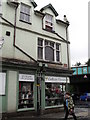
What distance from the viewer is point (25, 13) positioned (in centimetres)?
1363

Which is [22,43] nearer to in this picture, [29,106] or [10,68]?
[10,68]

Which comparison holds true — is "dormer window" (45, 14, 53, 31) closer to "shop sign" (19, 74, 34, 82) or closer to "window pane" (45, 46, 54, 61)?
"window pane" (45, 46, 54, 61)

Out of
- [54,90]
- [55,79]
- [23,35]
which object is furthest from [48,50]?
[54,90]

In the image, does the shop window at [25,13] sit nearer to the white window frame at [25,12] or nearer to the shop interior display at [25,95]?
the white window frame at [25,12]

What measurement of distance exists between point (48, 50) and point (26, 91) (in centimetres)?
412

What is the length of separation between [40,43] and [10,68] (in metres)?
3.96

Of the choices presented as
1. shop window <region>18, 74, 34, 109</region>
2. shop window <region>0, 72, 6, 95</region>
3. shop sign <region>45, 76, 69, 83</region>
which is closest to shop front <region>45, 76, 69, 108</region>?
shop sign <region>45, 76, 69, 83</region>

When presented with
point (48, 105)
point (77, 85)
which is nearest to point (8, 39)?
point (48, 105)

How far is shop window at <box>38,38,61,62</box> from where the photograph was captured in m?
14.2

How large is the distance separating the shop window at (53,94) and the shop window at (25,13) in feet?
17.9

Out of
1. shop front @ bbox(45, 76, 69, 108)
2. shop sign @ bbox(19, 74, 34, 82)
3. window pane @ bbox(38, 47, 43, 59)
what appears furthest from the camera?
window pane @ bbox(38, 47, 43, 59)

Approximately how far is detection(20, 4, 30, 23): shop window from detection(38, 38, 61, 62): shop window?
6.51 ft

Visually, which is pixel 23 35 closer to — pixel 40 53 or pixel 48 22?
pixel 40 53

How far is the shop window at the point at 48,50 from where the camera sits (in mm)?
14211
